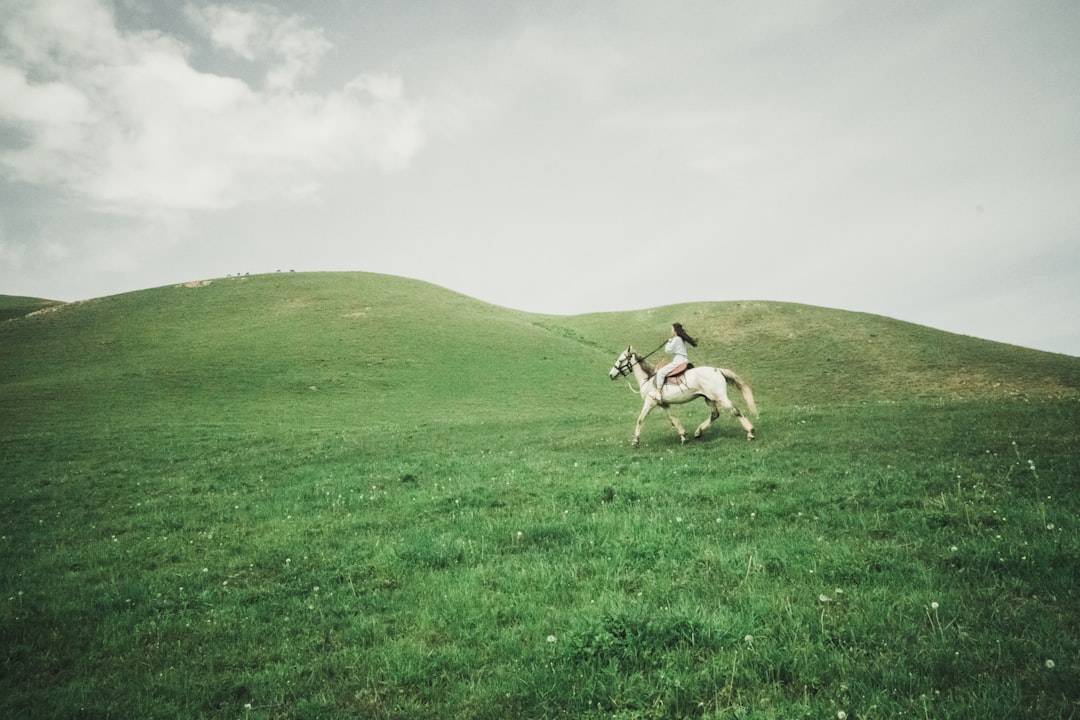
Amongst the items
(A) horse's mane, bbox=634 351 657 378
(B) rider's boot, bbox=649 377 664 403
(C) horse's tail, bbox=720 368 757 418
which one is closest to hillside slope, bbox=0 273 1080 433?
(A) horse's mane, bbox=634 351 657 378

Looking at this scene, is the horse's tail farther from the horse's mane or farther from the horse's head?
the horse's head

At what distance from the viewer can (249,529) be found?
1201 centimetres

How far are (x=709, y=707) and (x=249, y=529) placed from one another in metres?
11.0

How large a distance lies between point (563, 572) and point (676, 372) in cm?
1217

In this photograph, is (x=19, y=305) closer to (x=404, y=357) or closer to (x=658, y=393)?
(x=404, y=357)

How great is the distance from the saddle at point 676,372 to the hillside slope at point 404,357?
15.2m

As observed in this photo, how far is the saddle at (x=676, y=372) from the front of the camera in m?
18.7

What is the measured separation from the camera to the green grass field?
5.02 m

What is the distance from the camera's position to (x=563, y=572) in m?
7.79

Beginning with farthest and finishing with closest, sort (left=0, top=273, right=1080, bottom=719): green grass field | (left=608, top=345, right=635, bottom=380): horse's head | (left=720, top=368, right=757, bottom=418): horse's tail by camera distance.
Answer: (left=608, top=345, right=635, bottom=380): horse's head, (left=720, top=368, right=757, bottom=418): horse's tail, (left=0, top=273, right=1080, bottom=719): green grass field

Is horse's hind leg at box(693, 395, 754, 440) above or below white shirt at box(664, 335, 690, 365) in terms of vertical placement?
below

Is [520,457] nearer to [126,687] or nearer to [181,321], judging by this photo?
[126,687]

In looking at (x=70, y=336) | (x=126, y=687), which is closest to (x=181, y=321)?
(x=70, y=336)

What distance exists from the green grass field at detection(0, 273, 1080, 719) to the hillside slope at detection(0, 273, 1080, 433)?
45.6ft
